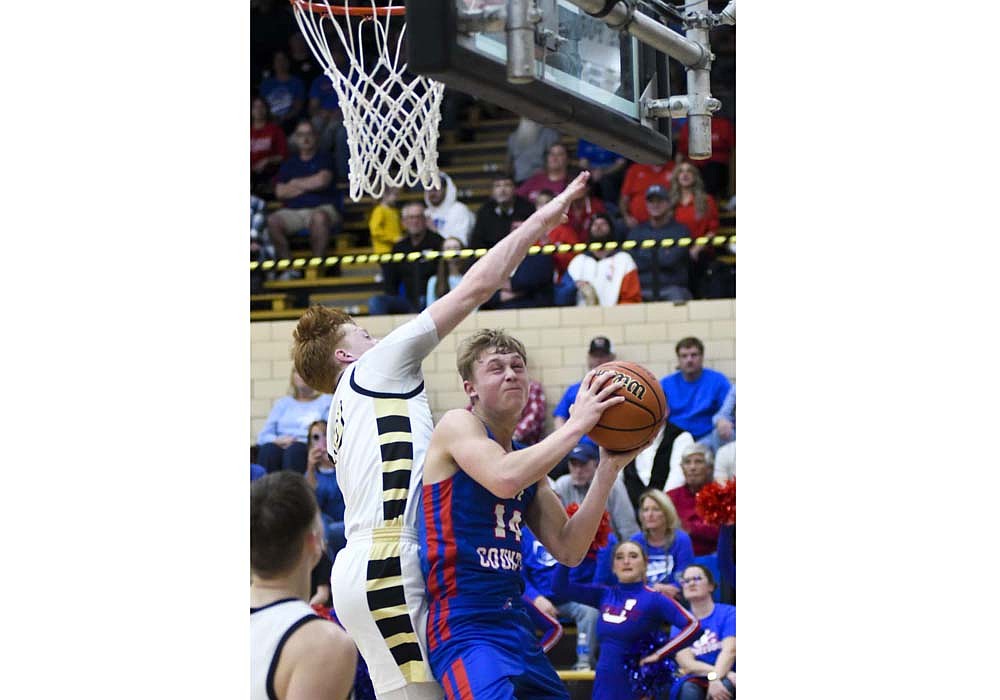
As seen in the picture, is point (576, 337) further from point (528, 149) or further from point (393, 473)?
point (393, 473)

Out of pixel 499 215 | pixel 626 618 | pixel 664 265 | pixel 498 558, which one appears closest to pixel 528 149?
pixel 499 215

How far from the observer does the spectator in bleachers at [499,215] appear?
36.8 ft

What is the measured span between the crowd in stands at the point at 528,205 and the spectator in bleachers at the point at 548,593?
8.75 ft

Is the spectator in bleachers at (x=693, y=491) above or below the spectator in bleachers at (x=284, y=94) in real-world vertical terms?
below

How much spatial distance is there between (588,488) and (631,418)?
396 cm

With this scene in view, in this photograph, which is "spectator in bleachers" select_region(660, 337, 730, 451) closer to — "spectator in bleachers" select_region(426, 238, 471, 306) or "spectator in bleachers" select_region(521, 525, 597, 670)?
"spectator in bleachers" select_region(521, 525, 597, 670)

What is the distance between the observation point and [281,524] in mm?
3922

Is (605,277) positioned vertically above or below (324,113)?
below

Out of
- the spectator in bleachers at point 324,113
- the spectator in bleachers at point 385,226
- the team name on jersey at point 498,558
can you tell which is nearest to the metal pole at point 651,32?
the team name on jersey at point 498,558

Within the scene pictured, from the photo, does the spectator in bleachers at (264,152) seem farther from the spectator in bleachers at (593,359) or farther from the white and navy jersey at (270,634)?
the white and navy jersey at (270,634)

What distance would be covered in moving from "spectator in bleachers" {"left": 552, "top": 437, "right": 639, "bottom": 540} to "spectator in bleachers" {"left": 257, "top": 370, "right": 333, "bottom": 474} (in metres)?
1.70

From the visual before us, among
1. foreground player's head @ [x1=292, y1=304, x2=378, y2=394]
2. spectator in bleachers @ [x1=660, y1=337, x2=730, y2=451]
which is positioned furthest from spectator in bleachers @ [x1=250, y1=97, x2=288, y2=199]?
foreground player's head @ [x1=292, y1=304, x2=378, y2=394]
